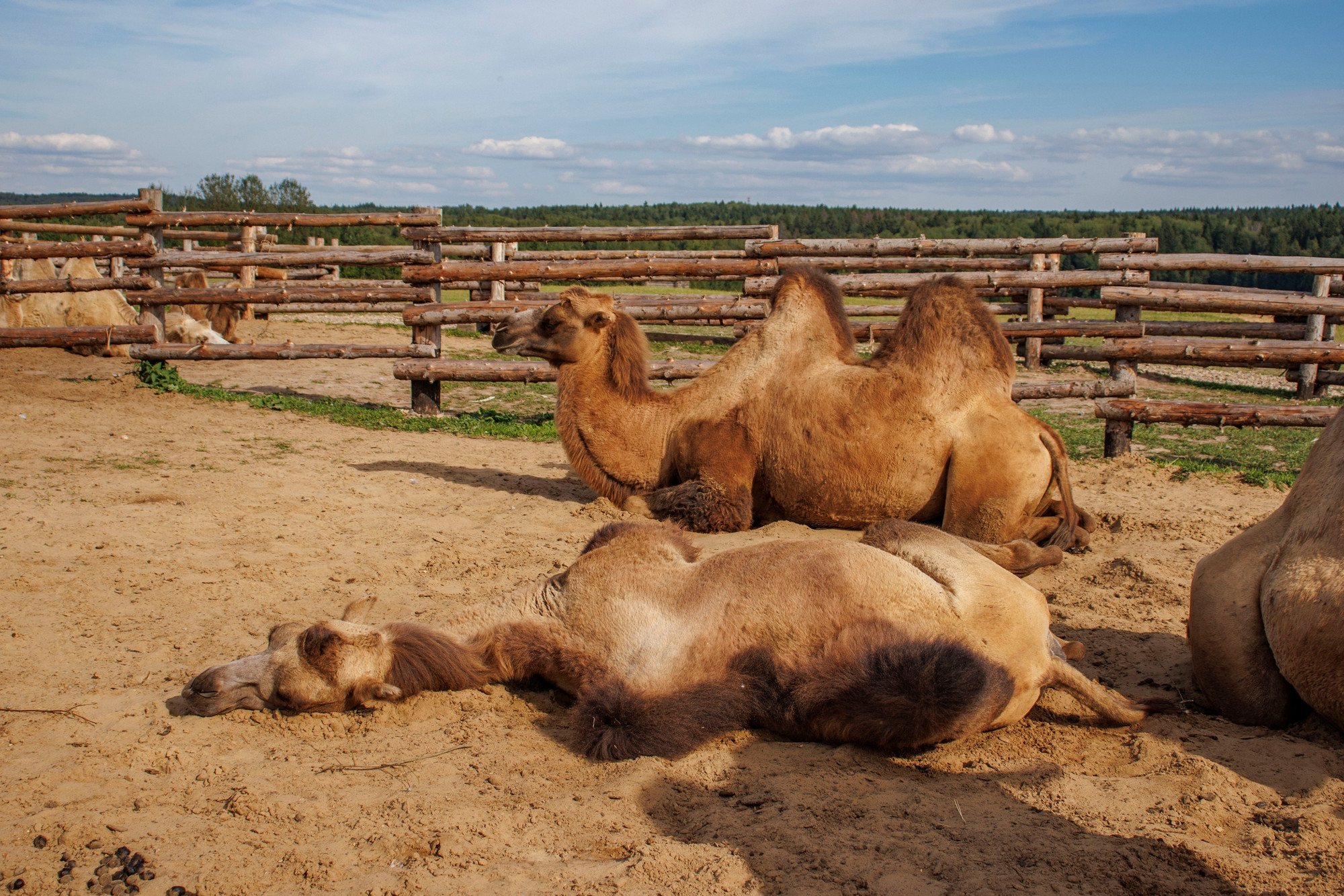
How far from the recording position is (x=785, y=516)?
6.15 m

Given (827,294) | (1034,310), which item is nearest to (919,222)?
(1034,310)

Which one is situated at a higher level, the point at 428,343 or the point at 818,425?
the point at 428,343

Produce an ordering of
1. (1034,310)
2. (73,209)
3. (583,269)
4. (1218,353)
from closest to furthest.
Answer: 1. (1218,353)
2. (583,269)
3. (73,209)
4. (1034,310)

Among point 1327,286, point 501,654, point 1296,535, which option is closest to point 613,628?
point 501,654

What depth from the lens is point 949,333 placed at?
18.9 feet

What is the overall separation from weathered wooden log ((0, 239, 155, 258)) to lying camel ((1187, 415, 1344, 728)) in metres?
12.3

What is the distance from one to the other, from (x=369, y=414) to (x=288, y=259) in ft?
13.1

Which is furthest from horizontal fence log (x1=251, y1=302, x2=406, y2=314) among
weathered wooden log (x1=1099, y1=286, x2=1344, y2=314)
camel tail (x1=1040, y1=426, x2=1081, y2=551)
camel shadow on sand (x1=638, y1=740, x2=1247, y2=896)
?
camel shadow on sand (x1=638, y1=740, x2=1247, y2=896)

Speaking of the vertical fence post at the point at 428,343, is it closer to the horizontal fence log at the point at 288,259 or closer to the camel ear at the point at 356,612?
the horizontal fence log at the point at 288,259

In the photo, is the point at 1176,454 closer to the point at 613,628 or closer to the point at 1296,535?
the point at 1296,535

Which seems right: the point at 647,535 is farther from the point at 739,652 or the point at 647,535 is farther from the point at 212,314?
the point at 212,314

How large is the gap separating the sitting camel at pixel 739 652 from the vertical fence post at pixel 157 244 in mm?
9725

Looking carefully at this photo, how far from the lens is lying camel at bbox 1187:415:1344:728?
10.6 feet

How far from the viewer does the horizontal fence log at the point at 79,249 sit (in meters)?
11.5
